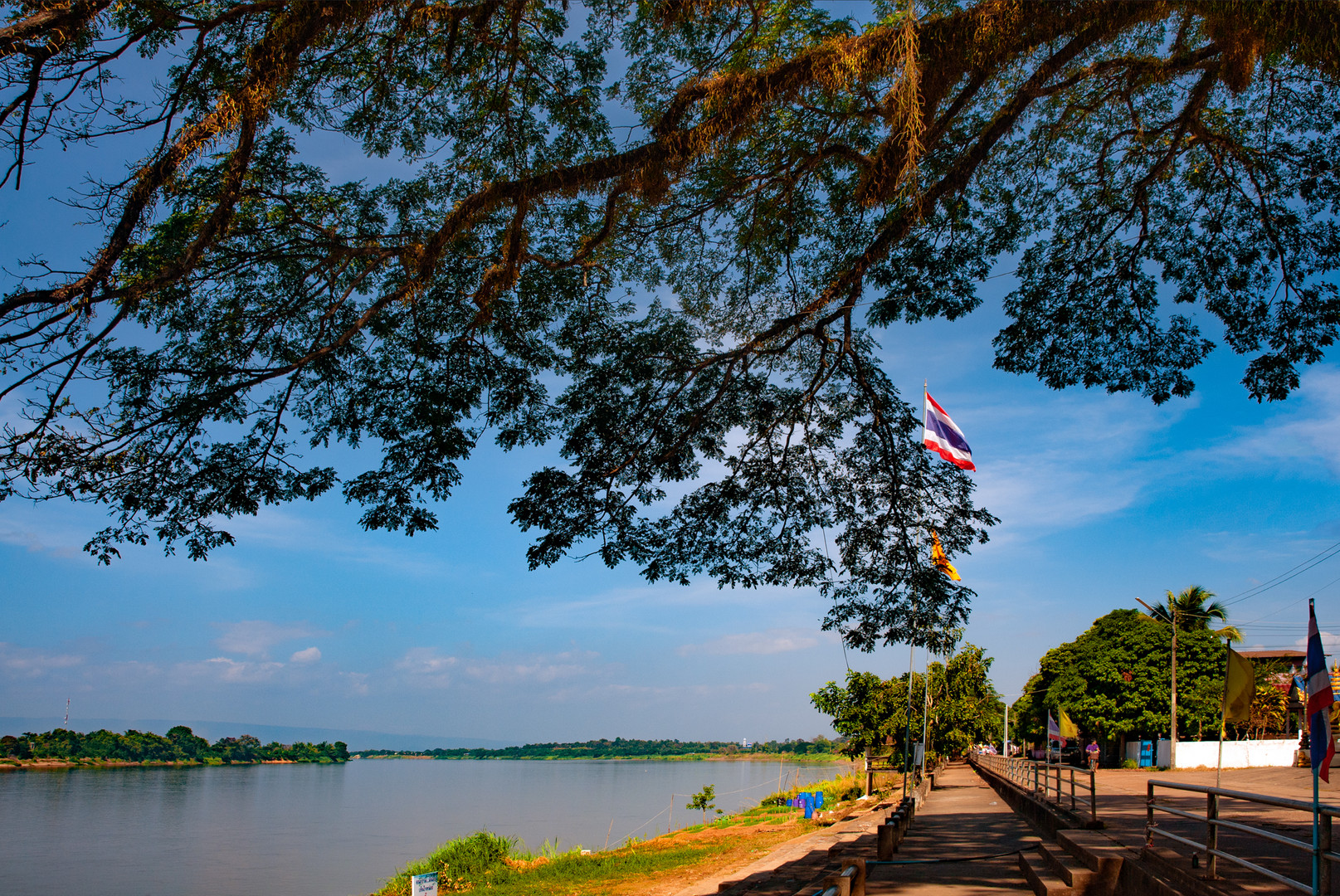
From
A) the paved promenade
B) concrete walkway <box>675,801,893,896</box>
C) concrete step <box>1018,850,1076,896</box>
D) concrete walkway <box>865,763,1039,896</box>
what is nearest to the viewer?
the paved promenade

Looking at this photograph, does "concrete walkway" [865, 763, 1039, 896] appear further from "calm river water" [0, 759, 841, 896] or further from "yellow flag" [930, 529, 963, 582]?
"calm river water" [0, 759, 841, 896]

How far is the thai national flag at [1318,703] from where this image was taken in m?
4.92

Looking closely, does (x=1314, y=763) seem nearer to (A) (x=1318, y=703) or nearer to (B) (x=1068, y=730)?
(A) (x=1318, y=703)

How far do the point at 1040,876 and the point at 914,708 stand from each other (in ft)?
66.9

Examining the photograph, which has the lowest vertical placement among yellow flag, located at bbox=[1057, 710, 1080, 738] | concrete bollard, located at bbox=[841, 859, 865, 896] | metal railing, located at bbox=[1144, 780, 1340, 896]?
yellow flag, located at bbox=[1057, 710, 1080, 738]

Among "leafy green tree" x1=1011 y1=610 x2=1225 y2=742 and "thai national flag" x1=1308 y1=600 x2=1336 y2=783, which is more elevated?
"thai national flag" x1=1308 y1=600 x2=1336 y2=783

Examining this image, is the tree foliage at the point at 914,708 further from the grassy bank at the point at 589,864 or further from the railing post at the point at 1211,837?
the railing post at the point at 1211,837

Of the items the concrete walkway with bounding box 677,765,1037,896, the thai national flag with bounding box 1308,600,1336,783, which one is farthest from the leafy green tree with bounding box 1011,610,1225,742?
the thai national flag with bounding box 1308,600,1336,783

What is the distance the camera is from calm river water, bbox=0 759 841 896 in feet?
100

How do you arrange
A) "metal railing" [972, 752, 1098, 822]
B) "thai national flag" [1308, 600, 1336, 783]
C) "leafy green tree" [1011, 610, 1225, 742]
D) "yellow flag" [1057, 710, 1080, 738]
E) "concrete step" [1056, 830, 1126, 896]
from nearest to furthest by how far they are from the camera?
"thai national flag" [1308, 600, 1336, 783] < "concrete step" [1056, 830, 1126, 896] < "metal railing" [972, 752, 1098, 822] < "leafy green tree" [1011, 610, 1225, 742] < "yellow flag" [1057, 710, 1080, 738]

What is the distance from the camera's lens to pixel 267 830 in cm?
4775

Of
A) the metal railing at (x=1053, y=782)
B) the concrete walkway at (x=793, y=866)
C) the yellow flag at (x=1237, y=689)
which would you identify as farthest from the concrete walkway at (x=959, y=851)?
the yellow flag at (x=1237, y=689)

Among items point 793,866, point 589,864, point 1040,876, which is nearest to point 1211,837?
point 1040,876

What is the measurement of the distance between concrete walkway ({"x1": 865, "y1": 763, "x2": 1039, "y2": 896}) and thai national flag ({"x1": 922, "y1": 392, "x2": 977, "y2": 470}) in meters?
4.72
